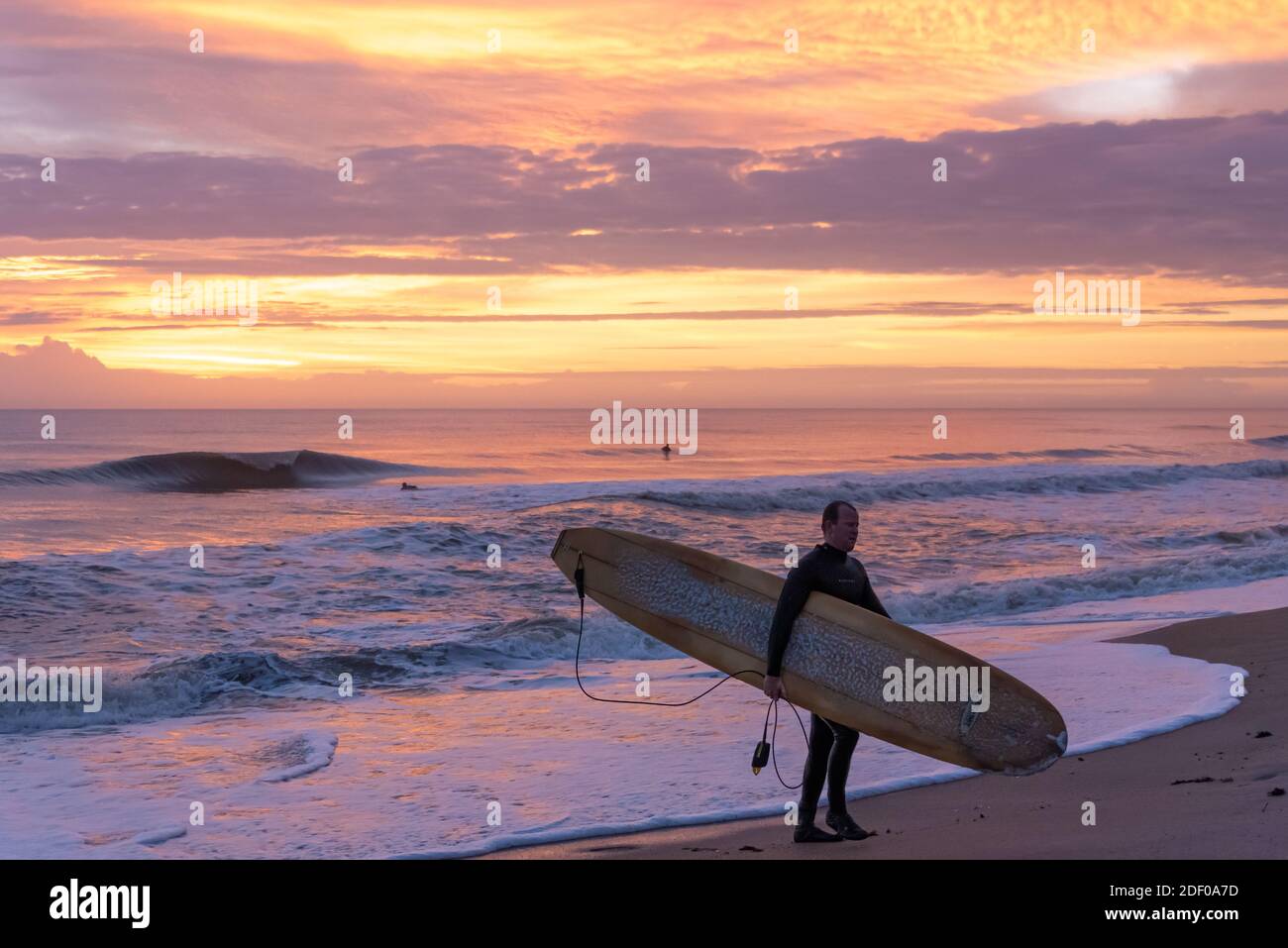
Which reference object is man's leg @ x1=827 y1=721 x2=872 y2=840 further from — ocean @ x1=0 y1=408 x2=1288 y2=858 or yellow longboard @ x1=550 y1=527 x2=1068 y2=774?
ocean @ x1=0 y1=408 x2=1288 y2=858

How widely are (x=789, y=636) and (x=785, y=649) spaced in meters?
0.08

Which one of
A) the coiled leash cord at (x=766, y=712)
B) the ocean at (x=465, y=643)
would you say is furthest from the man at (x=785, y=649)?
the ocean at (x=465, y=643)

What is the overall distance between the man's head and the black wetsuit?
6 cm

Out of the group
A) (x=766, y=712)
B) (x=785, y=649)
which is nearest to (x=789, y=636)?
(x=785, y=649)

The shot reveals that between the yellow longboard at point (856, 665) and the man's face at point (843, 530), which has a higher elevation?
the man's face at point (843, 530)

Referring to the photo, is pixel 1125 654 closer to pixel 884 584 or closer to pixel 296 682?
pixel 884 584

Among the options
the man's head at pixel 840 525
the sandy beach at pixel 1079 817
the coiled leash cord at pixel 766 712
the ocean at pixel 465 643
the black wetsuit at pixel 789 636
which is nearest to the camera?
the sandy beach at pixel 1079 817

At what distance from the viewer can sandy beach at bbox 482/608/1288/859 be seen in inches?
192

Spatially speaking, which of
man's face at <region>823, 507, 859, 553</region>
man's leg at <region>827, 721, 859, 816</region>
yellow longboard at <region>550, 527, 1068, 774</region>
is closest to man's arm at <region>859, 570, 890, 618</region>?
yellow longboard at <region>550, 527, 1068, 774</region>

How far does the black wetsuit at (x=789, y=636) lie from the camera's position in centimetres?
540

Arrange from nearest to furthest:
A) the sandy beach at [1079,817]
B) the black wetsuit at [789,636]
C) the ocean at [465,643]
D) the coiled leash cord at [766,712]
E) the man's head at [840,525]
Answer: the sandy beach at [1079,817] → the man's head at [840,525] → the black wetsuit at [789,636] → the coiled leash cord at [766,712] → the ocean at [465,643]

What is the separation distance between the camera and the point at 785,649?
217 inches

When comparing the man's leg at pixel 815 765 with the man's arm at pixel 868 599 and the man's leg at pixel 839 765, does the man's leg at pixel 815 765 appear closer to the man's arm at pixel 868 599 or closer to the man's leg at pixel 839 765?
the man's leg at pixel 839 765
